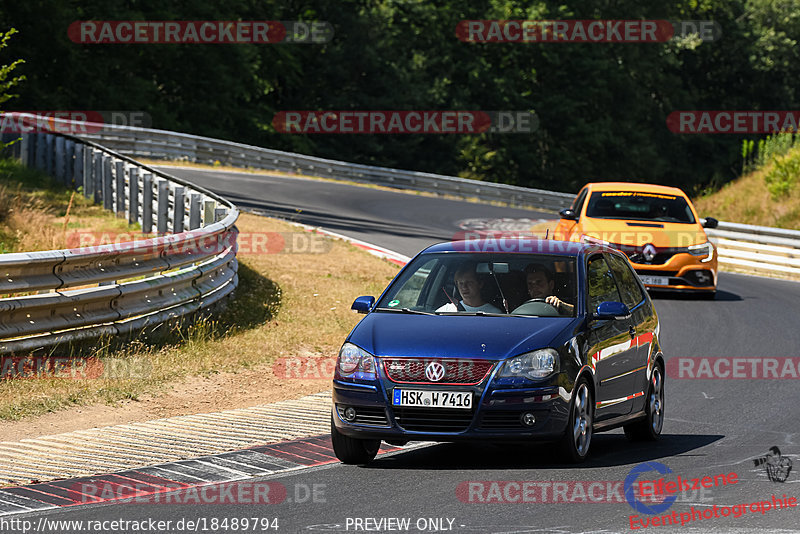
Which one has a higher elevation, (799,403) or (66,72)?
(66,72)

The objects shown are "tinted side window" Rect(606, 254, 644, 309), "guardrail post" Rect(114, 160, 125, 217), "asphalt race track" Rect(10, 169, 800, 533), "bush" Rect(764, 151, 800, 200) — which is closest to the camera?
"asphalt race track" Rect(10, 169, 800, 533)

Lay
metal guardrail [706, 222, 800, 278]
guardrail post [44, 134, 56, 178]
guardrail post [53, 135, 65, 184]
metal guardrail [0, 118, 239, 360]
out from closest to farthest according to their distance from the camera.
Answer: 1. metal guardrail [0, 118, 239, 360]
2. guardrail post [53, 135, 65, 184]
3. guardrail post [44, 134, 56, 178]
4. metal guardrail [706, 222, 800, 278]

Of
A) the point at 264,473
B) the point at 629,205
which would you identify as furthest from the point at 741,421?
the point at 629,205

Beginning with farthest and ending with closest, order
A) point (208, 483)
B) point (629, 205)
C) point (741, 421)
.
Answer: point (629, 205) < point (741, 421) < point (208, 483)

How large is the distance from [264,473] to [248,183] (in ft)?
91.2

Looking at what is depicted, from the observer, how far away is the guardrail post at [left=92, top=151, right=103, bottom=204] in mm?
22922

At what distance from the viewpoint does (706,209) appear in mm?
35844

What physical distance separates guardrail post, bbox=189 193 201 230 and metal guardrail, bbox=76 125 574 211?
21477 millimetres

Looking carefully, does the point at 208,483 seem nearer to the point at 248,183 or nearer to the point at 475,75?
the point at 248,183

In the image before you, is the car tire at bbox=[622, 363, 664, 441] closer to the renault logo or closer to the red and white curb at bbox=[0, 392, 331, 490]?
the red and white curb at bbox=[0, 392, 331, 490]

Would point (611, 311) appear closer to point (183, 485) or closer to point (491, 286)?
point (491, 286)

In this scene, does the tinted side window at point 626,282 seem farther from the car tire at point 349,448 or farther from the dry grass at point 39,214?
the dry grass at point 39,214

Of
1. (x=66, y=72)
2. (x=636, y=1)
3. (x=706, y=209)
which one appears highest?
(x=636, y=1)

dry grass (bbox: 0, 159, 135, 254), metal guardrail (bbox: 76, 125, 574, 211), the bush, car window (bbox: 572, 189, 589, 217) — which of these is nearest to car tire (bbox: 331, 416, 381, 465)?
dry grass (bbox: 0, 159, 135, 254)
